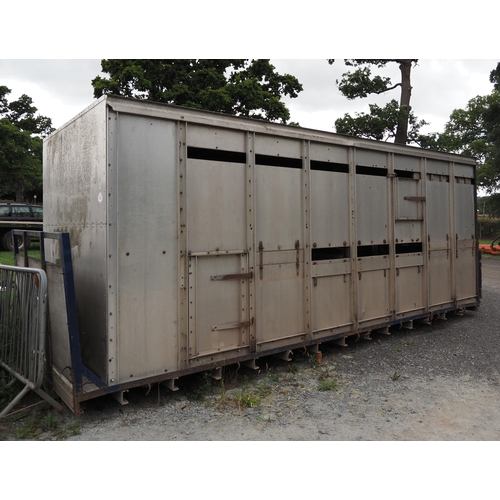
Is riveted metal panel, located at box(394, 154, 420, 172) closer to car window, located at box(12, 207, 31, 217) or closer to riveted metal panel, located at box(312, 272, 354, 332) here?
riveted metal panel, located at box(312, 272, 354, 332)

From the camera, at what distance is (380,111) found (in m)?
14.8

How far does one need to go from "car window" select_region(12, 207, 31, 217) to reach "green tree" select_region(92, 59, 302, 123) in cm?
528

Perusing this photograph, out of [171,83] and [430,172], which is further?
[171,83]

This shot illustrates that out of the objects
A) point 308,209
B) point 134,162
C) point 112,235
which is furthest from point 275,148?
point 112,235

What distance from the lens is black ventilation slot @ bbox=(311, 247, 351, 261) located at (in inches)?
247

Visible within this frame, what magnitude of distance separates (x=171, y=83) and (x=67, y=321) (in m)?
15.2

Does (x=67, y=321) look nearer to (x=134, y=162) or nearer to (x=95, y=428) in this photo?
(x=95, y=428)

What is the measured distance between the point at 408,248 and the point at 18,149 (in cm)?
1977

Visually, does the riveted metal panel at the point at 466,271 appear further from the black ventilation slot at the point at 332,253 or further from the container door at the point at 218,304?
the container door at the point at 218,304

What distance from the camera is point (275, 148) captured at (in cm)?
544

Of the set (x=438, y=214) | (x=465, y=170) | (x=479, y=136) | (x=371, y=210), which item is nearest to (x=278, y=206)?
(x=371, y=210)

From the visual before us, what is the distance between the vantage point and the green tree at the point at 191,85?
53.0 ft

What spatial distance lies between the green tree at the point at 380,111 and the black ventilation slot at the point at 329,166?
8.80 meters

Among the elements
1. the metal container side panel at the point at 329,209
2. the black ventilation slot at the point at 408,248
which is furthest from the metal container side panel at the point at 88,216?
the black ventilation slot at the point at 408,248
